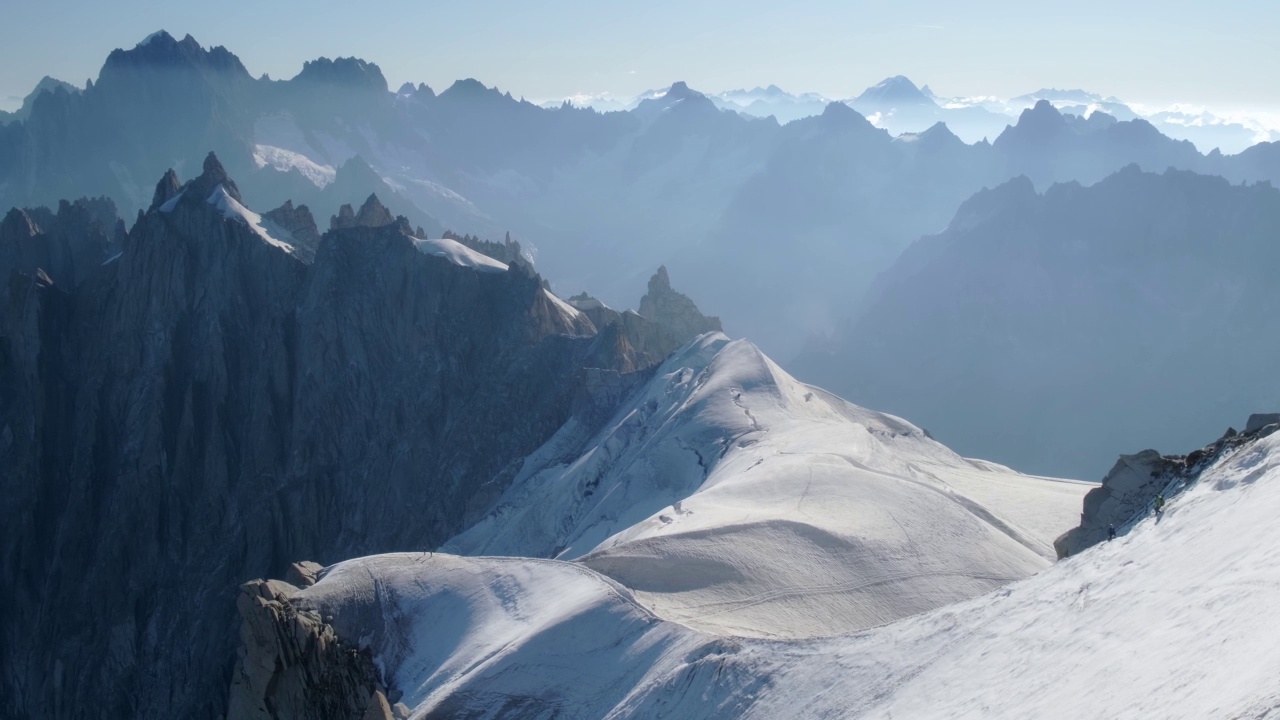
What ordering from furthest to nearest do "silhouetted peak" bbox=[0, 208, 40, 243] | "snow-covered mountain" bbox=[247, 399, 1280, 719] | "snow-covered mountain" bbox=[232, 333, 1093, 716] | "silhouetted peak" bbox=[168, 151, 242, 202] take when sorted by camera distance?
"silhouetted peak" bbox=[0, 208, 40, 243], "silhouetted peak" bbox=[168, 151, 242, 202], "snow-covered mountain" bbox=[232, 333, 1093, 716], "snow-covered mountain" bbox=[247, 399, 1280, 719]

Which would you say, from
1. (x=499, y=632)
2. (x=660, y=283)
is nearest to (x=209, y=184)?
(x=660, y=283)

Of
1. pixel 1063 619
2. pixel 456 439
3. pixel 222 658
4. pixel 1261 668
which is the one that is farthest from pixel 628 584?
pixel 222 658

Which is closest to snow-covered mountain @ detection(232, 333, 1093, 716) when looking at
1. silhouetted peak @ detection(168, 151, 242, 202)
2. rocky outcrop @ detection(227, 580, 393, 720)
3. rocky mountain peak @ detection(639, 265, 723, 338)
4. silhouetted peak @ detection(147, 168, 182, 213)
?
rocky outcrop @ detection(227, 580, 393, 720)

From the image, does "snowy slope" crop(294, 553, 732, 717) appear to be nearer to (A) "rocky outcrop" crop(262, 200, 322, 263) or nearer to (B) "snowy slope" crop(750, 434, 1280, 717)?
(B) "snowy slope" crop(750, 434, 1280, 717)

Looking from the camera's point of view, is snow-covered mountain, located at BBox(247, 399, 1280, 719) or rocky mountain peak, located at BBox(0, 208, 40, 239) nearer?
snow-covered mountain, located at BBox(247, 399, 1280, 719)

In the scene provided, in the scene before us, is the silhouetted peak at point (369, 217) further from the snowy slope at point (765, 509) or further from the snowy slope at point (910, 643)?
the snowy slope at point (910, 643)

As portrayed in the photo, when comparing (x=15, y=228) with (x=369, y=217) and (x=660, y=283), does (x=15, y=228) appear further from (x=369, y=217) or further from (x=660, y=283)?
(x=660, y=283)
